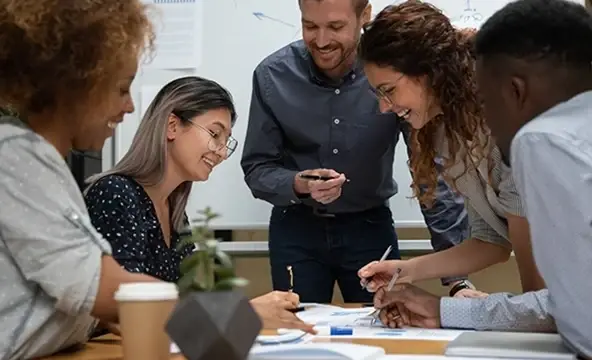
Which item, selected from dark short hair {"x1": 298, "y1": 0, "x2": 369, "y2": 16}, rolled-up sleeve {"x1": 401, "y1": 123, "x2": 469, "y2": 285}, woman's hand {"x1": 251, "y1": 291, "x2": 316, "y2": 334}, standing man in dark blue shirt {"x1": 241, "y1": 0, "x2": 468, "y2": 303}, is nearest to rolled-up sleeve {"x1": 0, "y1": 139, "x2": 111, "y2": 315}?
woman's hand {"x1": 251, "y1": 291, "x2": 316, "y2": 334}

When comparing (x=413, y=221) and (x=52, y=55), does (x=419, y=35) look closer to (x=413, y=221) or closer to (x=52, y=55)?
(x=52, y=55)

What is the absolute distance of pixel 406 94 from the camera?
1791mm

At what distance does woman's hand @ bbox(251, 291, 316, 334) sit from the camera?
1.48 meters

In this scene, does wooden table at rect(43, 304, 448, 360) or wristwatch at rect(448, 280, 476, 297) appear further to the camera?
wristwatch at rect(448, 280, 476, 297)

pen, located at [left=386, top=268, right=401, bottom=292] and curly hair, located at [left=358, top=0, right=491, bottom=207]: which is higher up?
curly hair, located at [left=358, top=0, right=491, bottom=207]

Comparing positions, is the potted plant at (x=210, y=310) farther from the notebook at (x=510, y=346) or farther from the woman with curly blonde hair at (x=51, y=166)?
the notebook at (x=510, y=346)

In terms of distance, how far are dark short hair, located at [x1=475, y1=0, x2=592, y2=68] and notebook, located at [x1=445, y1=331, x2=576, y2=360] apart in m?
0.43

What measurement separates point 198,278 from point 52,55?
1.40 ft

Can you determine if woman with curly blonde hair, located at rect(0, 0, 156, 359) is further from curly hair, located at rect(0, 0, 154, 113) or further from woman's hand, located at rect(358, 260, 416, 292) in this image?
woman's hand, located at rect(358, 260, 416, 292)

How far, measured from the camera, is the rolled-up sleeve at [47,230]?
1013 mm

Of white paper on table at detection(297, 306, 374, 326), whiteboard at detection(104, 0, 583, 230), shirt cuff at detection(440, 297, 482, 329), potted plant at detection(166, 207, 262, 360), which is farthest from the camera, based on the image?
whiteboard at detection(104, 0, 583, 230)

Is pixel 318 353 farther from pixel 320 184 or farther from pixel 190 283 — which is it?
pixel 320 184

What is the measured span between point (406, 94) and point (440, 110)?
0.28 feet

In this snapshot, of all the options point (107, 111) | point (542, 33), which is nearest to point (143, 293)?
point (107, 111)
